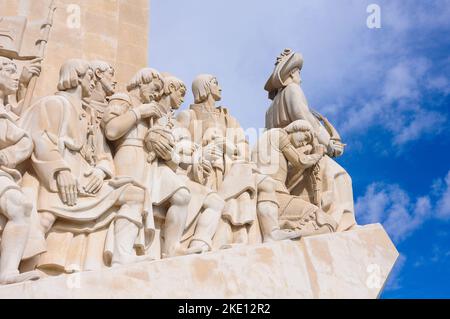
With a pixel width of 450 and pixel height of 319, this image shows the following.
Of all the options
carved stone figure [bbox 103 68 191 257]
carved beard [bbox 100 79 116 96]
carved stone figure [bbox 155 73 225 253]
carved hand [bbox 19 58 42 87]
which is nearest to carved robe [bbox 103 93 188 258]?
carved stone figure [bbox 103 68 191 257]

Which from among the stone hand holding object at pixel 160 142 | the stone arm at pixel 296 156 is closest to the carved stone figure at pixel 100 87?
the stone hand holding object at pixel 160 142

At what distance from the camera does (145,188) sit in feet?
26.7

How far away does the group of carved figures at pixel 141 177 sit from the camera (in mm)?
7746

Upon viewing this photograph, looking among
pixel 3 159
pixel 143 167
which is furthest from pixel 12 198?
pixel 143 167

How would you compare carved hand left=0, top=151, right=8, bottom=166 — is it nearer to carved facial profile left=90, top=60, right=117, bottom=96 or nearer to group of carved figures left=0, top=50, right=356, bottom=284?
group of carved figures left=0, top=50, right=356, bottom=284

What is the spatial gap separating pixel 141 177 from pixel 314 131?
268cm

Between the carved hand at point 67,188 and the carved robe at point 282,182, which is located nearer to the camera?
the carved hand at point 67,188

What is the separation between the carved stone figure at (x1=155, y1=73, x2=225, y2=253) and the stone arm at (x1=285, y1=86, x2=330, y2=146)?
166cm

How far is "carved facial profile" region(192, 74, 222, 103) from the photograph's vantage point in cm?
1000

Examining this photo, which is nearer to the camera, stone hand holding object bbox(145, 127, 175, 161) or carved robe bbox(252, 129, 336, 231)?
stone hand holding object bbox(145, 127, 175, 161)

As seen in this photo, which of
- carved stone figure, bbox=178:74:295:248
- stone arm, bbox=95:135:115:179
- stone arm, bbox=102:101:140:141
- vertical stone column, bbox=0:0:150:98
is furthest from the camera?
vertical stone column, bbox=0:0:150:98

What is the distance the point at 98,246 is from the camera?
26.1 feet

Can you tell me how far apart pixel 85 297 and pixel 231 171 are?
8.63ft

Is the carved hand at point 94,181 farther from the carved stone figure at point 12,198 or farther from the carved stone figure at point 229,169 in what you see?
the carved stone figure at point 229,169
